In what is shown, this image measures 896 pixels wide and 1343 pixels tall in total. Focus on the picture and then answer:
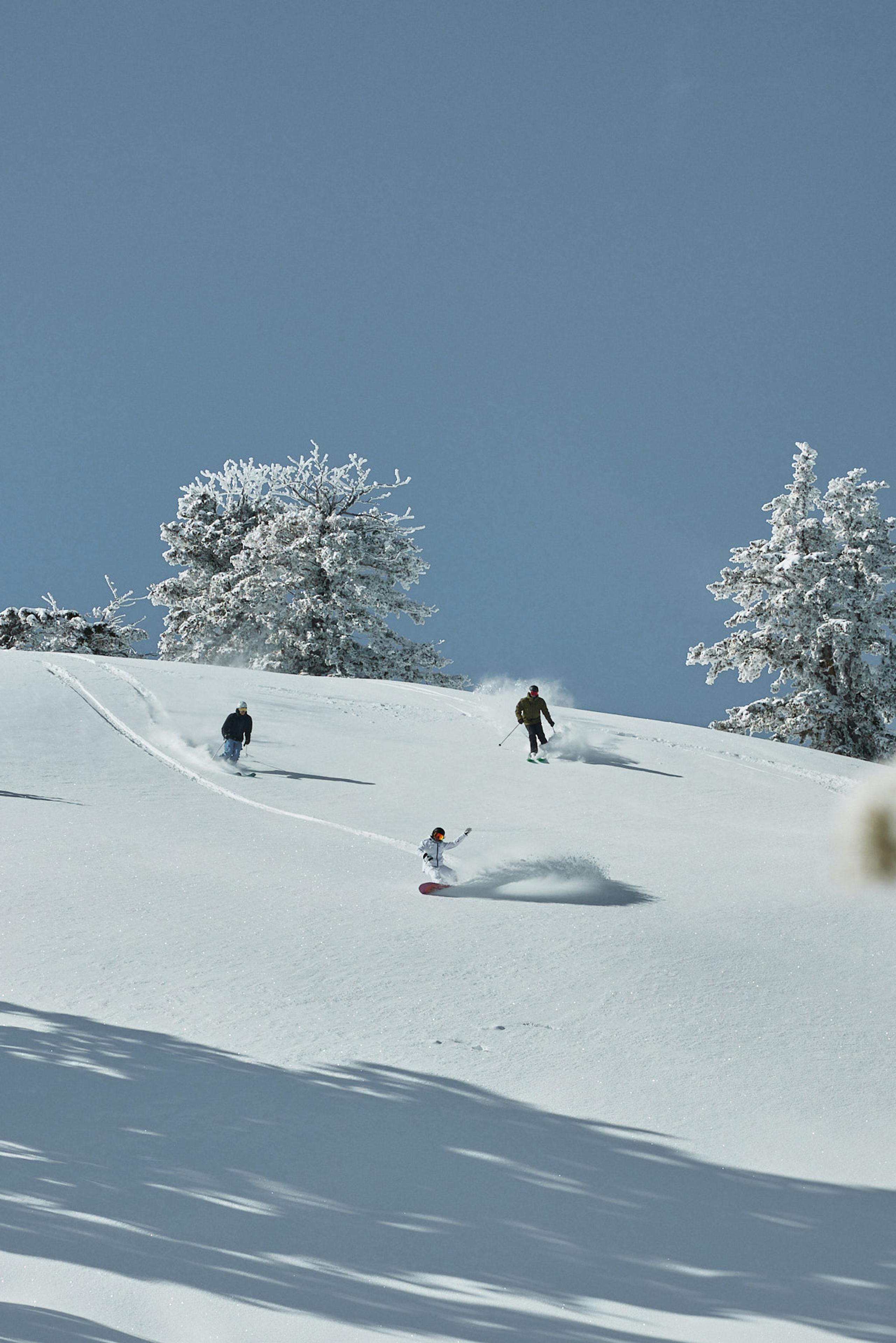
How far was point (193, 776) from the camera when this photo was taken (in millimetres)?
15148

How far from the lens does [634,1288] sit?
4152 millimetres

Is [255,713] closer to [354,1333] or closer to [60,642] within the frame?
[354,1333]

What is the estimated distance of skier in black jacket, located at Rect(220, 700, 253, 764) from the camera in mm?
15961

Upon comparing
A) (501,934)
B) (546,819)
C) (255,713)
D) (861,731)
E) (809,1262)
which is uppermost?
(861,731)

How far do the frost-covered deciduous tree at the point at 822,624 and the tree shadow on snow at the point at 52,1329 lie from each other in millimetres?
29049

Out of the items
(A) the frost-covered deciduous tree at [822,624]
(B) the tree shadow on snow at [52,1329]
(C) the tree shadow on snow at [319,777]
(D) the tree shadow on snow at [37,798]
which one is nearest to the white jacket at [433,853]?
(C) the tree shadow on snow at [319,777]

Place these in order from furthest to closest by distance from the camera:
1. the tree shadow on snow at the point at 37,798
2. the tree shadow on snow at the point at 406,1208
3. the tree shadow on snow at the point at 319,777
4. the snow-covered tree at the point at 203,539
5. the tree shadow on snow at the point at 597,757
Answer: the snow-covered tree at the point at 203,539
the tree shadow on snow at the point at 597,757
the tree shadow on snow at the point at 319,777
the tree shadow on snow at the point at 37,798
the tree shadow on snow at the point at 406,1208

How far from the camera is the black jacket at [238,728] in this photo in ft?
52.7

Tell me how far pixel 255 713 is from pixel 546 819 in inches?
296

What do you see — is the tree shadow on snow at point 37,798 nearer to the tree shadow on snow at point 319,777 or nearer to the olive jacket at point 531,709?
the tree shadow on snow at point 319,777

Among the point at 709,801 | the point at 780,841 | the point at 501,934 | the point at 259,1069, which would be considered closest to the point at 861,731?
the point at 709,801

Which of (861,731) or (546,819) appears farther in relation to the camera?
(861,731)

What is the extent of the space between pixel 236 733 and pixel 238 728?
109 mm

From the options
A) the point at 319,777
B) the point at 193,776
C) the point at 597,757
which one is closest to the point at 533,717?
the point at 597,757
